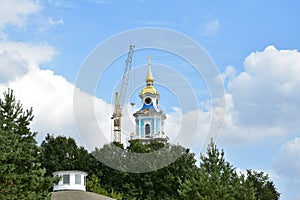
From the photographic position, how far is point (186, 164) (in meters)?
80.4

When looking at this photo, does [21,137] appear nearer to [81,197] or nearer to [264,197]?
[81,197]

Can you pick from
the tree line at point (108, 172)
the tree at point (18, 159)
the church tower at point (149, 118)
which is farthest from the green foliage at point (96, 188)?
the church tower at point (149, 118)

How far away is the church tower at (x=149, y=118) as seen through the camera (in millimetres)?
124025

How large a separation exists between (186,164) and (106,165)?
10.6 m

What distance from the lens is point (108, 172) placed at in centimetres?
8106

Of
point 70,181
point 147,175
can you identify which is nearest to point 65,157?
point 147,175

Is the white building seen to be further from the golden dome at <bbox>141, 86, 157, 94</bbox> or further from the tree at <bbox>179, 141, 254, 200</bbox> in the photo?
the golden dome at <bbox>141, 86, 157, 94</bbox>

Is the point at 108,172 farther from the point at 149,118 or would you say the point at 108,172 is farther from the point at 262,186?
the point at 149,118

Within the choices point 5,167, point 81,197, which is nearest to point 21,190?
point 5,167

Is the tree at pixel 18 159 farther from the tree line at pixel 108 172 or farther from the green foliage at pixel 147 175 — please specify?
the green foliage at pixel 147 175

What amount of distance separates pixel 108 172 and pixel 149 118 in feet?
150

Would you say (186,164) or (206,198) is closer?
(206,198)

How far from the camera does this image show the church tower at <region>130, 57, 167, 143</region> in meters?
124

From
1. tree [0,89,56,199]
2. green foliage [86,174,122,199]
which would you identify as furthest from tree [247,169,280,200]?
tree [0,89,56,199]
